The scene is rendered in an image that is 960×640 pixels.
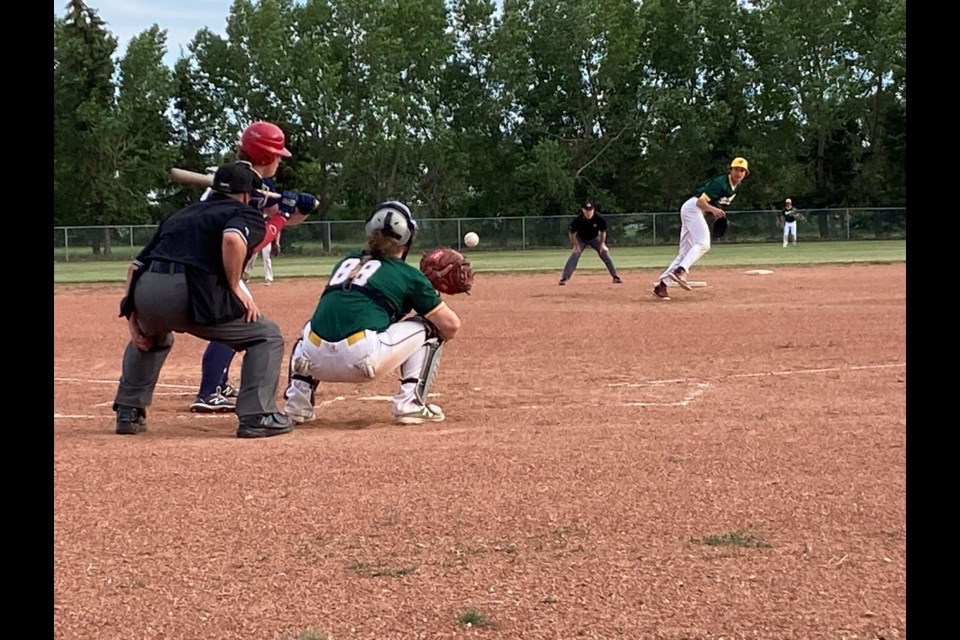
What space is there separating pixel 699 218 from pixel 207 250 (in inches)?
457

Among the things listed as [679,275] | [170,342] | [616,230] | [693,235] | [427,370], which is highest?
[616,230]

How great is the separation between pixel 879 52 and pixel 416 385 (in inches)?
2236

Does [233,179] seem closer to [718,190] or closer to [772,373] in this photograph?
[772,373]

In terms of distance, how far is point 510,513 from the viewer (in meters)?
4.88

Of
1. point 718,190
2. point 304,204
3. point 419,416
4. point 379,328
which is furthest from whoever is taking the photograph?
point 718,190

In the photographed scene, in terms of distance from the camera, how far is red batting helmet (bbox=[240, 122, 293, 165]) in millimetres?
7488

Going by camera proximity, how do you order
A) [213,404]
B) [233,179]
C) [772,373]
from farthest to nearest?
1. [772,373]
2. [213,404]
3. [233,179]

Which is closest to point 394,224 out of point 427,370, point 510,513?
point 427,370

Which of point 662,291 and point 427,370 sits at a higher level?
point 662,291

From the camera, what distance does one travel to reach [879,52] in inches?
2299

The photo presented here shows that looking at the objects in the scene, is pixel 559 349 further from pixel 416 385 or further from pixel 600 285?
pixel 600 285

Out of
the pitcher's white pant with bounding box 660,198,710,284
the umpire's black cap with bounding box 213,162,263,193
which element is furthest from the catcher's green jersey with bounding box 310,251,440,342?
the pitcher's white pant with bounding box 660,198,710,284

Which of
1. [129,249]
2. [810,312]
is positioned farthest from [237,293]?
[129,249]

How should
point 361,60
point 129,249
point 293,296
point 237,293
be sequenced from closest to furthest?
point 237,293
point 293,296
point 129,249
point 361,60
